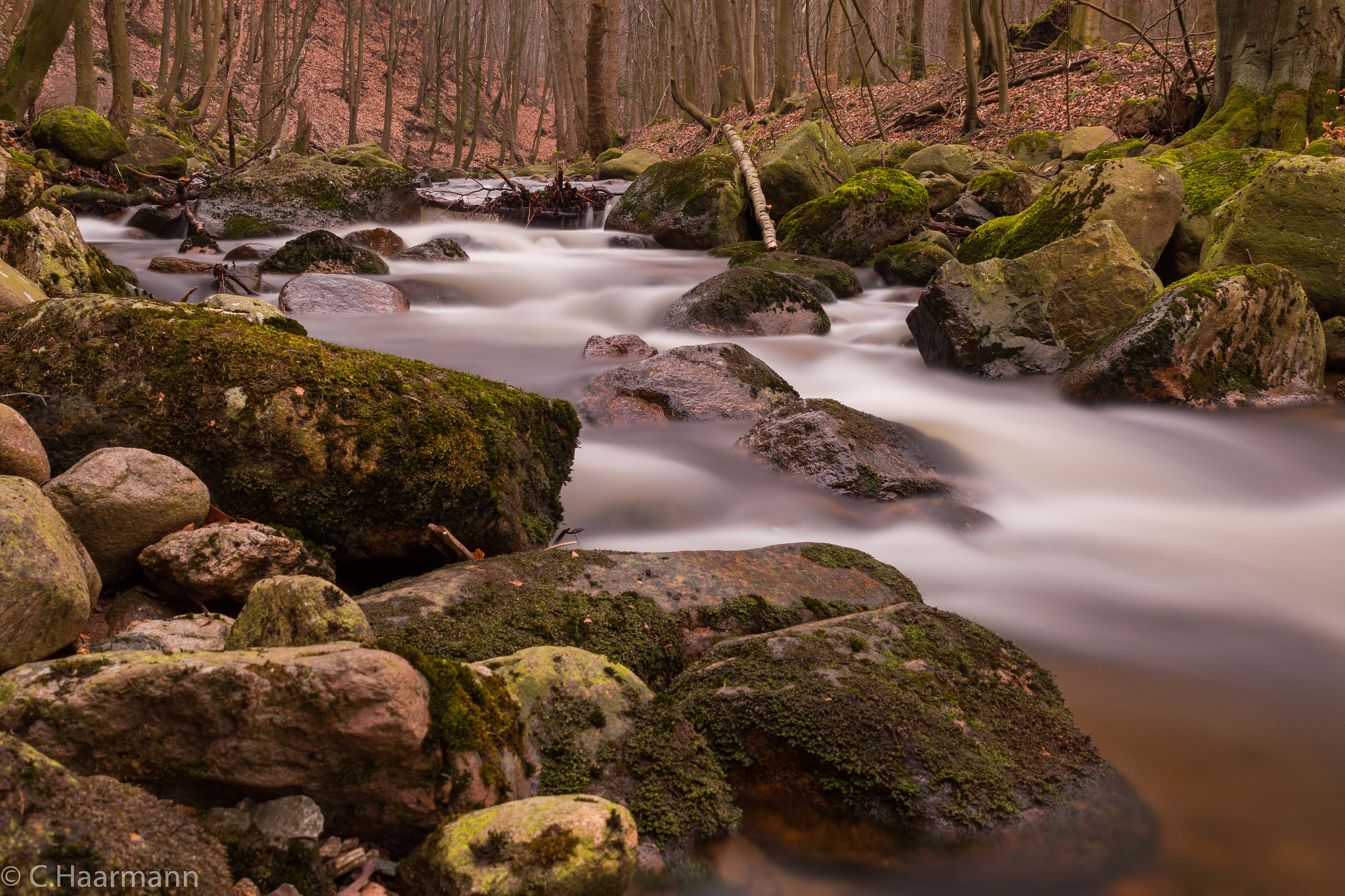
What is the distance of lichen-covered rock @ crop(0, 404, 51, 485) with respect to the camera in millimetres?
2430

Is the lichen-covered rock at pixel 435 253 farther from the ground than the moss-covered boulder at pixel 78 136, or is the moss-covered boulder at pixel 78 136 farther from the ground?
the moss-covered boulder at pixel 78 136

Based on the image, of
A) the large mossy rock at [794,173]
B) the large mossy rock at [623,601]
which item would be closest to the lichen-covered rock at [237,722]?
the large mossy rock at [623,601]

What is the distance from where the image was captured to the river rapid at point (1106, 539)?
7.78 feet

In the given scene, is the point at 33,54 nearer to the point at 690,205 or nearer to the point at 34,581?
the point at 690,205

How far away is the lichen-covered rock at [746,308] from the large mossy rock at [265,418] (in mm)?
5422

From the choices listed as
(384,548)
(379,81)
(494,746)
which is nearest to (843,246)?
(384,548)

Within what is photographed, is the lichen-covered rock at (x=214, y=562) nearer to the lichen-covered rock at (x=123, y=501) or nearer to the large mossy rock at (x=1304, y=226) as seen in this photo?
the lichen-covered rock at (x=123, y=501)

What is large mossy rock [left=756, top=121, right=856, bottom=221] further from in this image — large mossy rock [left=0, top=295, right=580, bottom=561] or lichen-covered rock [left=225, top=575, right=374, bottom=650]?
lichen-covered rock [left=225, top=575, right=374, bottom=650]

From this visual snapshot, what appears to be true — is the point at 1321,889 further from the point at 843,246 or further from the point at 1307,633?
the point at 843,246

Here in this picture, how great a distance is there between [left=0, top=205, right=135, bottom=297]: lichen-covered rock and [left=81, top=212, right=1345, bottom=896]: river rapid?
2055 mm

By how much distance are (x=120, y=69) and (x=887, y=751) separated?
20.0 meters

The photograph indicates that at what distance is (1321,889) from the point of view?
6.95 ft

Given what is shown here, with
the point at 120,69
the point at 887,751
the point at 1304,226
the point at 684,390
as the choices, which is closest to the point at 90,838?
the point at 887,751

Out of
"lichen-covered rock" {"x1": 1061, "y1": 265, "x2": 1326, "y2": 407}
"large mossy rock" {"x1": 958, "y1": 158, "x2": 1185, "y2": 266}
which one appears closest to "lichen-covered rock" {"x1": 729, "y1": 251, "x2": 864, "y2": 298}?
"large mossy rock" {"x1": 958, "y1": 158, "x2": 1185, "y2": 266}
